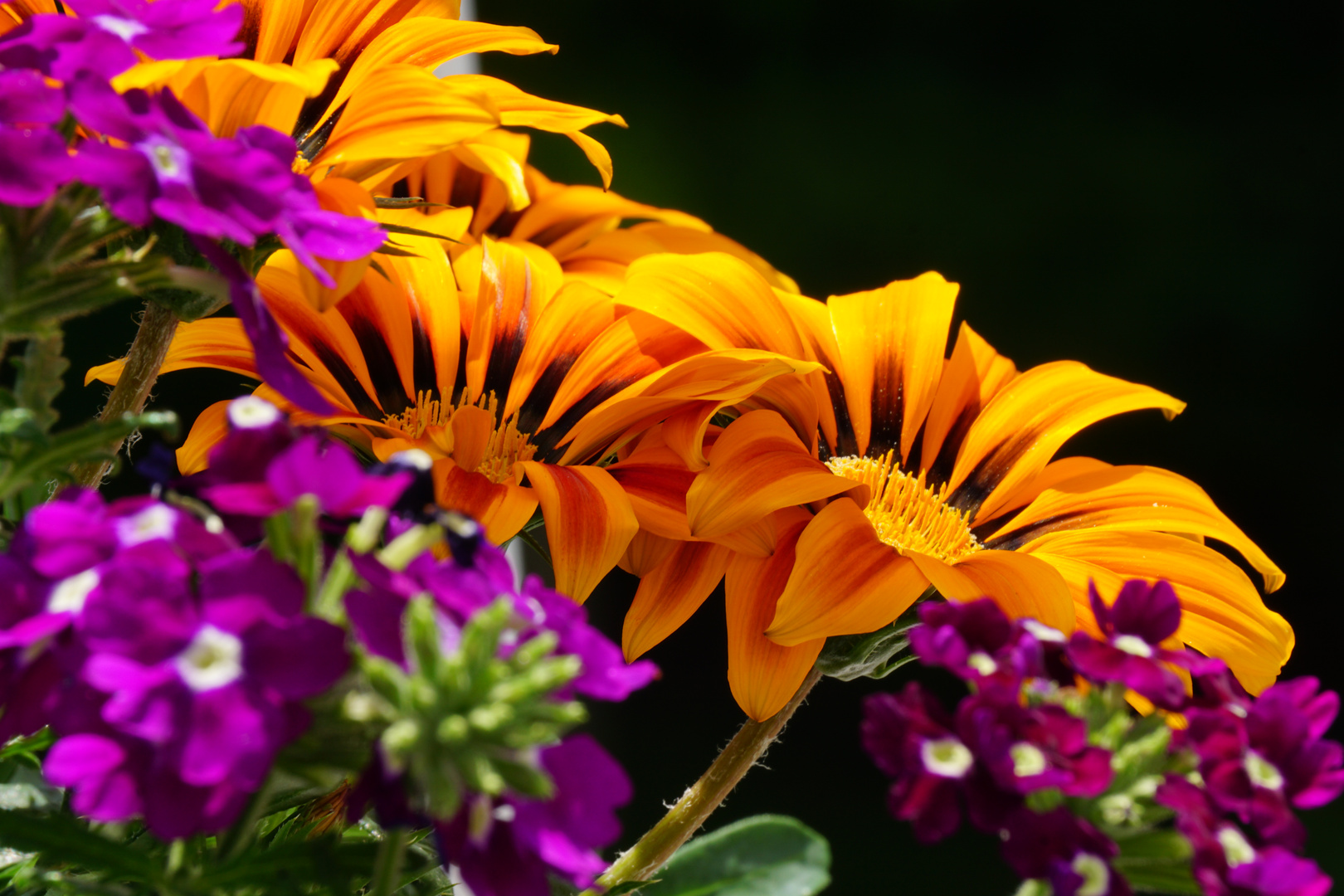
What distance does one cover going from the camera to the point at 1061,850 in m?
0.29

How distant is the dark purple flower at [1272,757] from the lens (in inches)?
12.0

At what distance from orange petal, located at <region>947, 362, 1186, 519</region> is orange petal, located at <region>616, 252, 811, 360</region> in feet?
0.43

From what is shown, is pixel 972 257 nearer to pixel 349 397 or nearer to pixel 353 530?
pixel 349 397

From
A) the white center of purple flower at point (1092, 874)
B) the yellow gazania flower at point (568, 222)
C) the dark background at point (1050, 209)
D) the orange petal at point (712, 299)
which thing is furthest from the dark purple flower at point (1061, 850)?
the dark background at point (1050, 209)

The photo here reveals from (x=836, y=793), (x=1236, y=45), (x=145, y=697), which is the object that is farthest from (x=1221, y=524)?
(x=1236, y=45)

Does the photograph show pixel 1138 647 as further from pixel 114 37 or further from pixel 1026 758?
pixel 114 37

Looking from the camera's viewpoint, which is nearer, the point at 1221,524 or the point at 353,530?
the point at 353,530

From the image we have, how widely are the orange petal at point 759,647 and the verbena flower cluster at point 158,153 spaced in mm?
206

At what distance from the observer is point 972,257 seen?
1.62 m

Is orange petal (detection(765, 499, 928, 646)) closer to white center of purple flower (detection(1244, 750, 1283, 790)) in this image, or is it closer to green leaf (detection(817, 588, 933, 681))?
green leaf (detection(817, 588, 933, 681))

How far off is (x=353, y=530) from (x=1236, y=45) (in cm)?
171

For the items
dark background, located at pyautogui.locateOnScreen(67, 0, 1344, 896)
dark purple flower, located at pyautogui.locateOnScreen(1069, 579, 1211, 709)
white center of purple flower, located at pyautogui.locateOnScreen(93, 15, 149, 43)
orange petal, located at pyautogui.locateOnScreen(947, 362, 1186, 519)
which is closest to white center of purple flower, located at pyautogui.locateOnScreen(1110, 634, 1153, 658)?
dark purple flower, located at pyautogui.locateOnScreen(1069, 579, 1211, 709)

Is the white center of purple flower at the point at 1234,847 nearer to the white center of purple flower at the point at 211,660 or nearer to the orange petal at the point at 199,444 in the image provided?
the white center of purple flower at the point at 211,660

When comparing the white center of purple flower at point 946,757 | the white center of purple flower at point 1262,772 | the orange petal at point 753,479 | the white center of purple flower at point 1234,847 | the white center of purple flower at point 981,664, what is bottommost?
the orange petal at point 753,479
